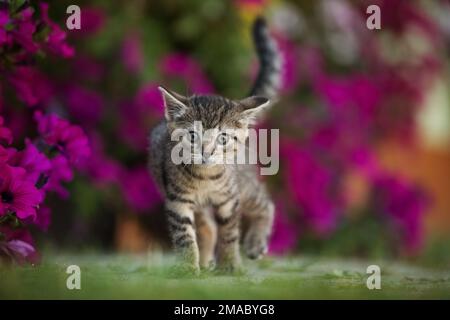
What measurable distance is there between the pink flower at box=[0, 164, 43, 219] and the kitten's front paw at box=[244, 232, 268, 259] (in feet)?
2.87

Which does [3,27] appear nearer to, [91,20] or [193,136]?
[193,136]

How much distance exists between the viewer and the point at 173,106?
2.33 meters

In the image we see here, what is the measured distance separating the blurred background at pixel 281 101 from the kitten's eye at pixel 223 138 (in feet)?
5.36

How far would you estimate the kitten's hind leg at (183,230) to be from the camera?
247 centimetres

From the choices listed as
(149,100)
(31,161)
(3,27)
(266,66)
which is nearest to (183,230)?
(31,161)

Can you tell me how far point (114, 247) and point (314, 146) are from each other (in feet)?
4.64

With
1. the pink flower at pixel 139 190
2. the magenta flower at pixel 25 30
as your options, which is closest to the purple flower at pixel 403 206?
the pink flower at pixel 139 190

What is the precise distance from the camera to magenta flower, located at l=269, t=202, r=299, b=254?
4.51 metres

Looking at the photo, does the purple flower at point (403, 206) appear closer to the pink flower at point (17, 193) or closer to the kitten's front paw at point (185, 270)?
the kitten's front paw at point (185, 270)

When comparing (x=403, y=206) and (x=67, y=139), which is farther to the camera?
(x=403, y=206)

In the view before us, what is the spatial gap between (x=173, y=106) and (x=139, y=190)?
217 centimetres

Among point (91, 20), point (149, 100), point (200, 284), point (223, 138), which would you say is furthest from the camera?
point (91, 20)

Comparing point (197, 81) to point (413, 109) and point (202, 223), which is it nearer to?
point (202, 223)

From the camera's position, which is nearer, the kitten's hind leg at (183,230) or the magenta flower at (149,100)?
the kitten's hind leg at (183,230)
